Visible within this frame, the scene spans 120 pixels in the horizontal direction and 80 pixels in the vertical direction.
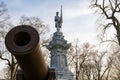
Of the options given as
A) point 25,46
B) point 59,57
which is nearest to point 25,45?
point 25,46

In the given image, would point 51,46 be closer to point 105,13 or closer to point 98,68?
point 105,13

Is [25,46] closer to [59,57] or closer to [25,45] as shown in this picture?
[25,45]

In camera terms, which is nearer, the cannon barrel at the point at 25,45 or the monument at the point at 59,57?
the cannon barrel at the point at 25,45

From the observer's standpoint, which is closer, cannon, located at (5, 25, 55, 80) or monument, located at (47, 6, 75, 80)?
cannon, located at (5, 25, 55, 80)

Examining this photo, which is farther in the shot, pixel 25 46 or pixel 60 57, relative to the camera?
pixel 60 57

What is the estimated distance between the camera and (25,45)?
3982 mm

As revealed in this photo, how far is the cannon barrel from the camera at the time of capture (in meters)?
3.92

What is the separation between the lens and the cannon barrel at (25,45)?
3.92m

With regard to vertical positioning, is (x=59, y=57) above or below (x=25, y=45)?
above

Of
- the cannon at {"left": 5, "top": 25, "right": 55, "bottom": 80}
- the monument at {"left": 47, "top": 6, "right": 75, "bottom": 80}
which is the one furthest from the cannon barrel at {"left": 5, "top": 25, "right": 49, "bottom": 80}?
the monument at {"left": 47, "top": 6, "right": 75, "bottom": 80}

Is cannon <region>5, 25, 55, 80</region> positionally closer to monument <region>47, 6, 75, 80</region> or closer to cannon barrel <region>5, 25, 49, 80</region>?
cannon barrel <region>5, 25, 49, 80</region>

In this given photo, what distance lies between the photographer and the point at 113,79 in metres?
41.7

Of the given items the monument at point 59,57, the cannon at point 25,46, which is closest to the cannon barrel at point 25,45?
the cannon at point 25,46

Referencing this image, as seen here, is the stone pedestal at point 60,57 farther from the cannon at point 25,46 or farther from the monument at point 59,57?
the cannon at point 25,46
